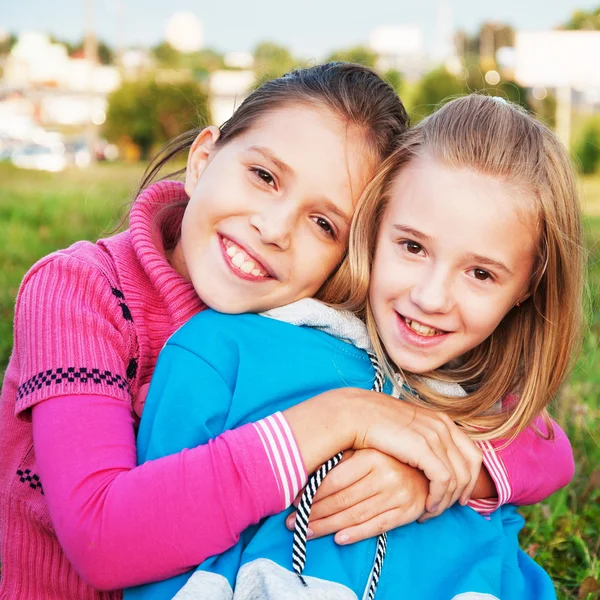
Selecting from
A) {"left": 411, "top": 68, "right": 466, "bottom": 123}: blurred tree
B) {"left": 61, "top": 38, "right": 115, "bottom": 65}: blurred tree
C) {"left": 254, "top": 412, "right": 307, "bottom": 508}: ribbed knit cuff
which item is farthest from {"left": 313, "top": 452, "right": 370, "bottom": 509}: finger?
{"left": 61, "top": 38, "right": 115, "bottom": 65}: blurred tree

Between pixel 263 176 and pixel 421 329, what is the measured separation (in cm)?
56

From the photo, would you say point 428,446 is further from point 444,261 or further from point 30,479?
point 30,479

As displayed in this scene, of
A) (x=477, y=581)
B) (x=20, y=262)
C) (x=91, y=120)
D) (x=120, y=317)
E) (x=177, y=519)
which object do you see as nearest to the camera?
(x=177, y=519)

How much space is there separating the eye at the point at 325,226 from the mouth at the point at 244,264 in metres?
0.19

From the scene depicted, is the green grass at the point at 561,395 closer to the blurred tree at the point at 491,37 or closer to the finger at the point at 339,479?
the finger at the point at 339,479

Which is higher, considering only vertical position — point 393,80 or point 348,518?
point 393,80

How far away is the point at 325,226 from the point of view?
7.22 feet

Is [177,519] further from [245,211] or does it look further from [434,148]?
[434,148]

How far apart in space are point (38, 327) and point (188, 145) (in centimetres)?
95

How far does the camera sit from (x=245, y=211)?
213cm

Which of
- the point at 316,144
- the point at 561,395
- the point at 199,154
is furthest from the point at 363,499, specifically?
the point at 561,395

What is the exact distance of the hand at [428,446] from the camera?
6.19 feet

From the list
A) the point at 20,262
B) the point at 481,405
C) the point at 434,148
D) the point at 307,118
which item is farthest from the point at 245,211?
the point at 20,262

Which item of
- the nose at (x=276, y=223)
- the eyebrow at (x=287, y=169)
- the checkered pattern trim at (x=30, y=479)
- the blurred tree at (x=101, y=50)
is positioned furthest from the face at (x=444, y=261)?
the blurred tree at (x=101, y=50)
